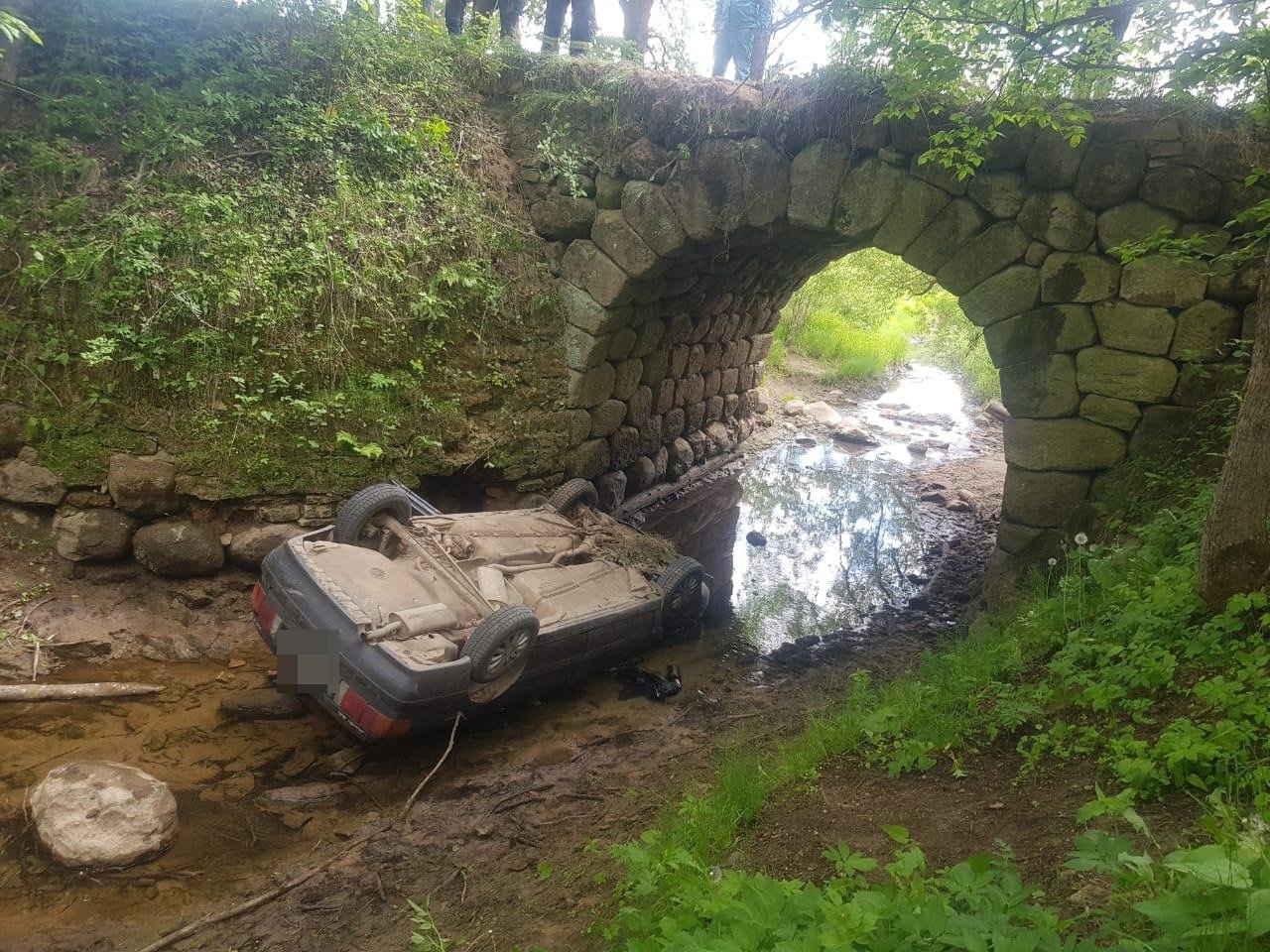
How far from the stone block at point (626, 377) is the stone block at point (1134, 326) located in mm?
4418

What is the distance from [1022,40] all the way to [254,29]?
689 cm

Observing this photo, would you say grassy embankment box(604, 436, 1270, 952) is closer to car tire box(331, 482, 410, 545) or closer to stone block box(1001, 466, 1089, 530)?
stone block box(1001, 466, 1089, 530)

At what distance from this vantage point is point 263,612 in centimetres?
457

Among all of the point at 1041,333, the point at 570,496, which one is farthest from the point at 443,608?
the point at 1041,333

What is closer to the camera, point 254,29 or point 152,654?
point 152,654

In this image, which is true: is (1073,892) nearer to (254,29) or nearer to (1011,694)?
(1011,694)

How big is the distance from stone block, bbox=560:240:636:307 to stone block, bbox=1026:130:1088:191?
11.3 ft

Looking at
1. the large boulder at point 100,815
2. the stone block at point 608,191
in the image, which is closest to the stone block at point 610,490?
the stone block at point 608,191

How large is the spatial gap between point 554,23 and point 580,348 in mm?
3793

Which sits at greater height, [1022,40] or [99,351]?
[1022,40]

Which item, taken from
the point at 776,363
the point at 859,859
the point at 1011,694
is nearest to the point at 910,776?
the point at 1011,694

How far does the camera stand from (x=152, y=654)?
16.9 feet

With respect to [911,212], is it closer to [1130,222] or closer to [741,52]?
[1130,222]

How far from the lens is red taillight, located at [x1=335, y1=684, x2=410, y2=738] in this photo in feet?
13.4
